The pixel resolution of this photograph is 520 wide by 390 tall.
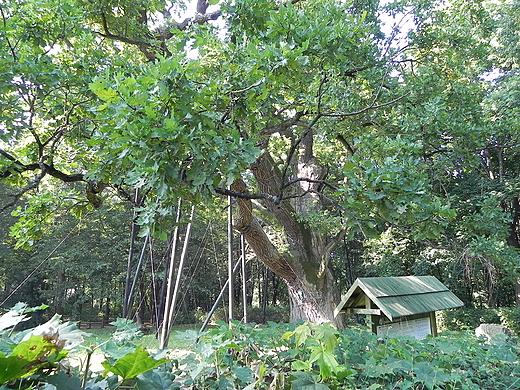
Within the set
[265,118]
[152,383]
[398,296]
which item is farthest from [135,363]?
[398,296]

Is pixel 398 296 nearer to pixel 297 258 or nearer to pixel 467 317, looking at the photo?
pixel 297 258

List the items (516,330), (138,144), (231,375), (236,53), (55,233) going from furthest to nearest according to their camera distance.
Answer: (55,233) < (516,330) < (236,53) < (138,144) < (231,375)

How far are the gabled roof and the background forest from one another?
612 millimetres

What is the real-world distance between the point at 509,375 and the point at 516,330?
8136 mm

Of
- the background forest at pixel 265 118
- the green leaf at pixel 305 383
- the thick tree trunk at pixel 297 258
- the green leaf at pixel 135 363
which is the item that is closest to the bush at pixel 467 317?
the background forest at pixel 265 118

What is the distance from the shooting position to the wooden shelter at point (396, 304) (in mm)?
3211

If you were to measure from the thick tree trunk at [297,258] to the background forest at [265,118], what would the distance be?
0.08ft

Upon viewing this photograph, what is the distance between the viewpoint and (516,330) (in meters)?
7.77

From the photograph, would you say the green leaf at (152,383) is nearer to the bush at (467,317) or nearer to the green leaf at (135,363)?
the green leaf at (135,363)

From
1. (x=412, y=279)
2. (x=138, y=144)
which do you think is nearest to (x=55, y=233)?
(x=412, y=279)

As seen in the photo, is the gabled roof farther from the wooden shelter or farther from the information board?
the information board

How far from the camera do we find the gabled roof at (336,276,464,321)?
3.22 m

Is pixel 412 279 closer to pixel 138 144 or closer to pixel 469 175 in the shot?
pixel 138 144

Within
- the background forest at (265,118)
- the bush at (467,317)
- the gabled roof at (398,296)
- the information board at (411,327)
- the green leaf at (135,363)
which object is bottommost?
the bush at (467,317)
